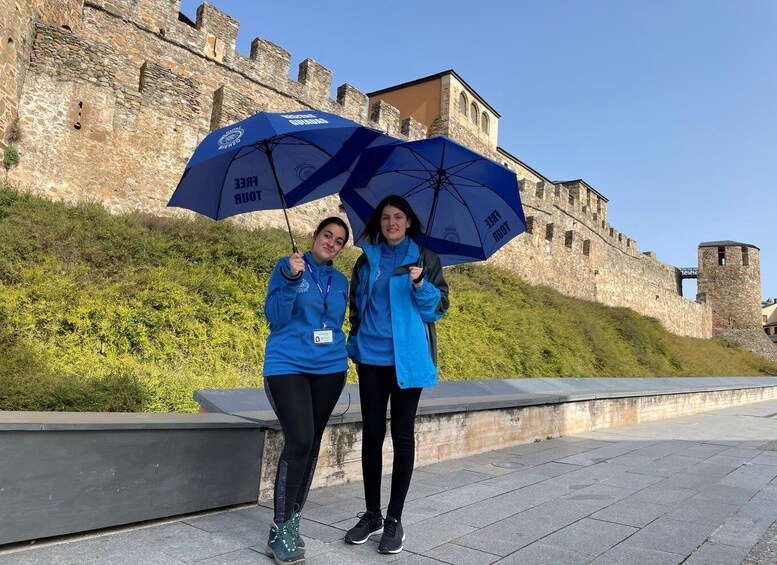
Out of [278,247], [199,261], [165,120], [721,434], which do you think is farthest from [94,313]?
[721,434]

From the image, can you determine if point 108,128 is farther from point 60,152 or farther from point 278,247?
point 278,247

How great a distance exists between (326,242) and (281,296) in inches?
16.6

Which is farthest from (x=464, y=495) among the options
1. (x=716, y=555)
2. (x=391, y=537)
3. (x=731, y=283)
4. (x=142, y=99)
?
(x=731, y=283)

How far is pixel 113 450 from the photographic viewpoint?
8.84 feet

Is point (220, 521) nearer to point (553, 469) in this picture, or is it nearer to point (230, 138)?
point (230, 138)

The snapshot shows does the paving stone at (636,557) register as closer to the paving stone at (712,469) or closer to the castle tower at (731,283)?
the paving stone at (712,469)

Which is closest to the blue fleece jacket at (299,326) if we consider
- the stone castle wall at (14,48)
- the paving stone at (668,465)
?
the paving stone at (668,465)

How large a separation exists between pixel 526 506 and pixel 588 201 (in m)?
41.3

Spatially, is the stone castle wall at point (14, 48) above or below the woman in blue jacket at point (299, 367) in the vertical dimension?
above

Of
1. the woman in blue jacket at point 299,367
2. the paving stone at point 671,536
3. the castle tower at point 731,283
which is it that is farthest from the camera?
the castle tower at point 731,283

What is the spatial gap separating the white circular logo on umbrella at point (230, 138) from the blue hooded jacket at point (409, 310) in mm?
881

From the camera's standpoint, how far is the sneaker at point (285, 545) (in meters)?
2.39

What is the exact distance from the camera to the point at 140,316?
7.46 meters

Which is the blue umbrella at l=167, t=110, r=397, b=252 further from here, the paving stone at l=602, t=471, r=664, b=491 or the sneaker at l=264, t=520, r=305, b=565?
the paving stone at l=602, t=471, r=664, b=491
